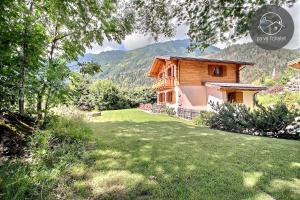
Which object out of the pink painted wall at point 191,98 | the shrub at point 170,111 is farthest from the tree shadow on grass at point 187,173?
the pink painted wall at point 191,98

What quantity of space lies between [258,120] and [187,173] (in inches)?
297

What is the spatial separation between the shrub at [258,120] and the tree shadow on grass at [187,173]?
4.10 meters

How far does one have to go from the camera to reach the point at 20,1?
5316mm

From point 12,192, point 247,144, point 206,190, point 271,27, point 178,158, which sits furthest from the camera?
point 247,144

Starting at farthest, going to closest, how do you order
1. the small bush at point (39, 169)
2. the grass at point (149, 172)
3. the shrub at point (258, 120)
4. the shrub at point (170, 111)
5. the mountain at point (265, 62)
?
1. the mountain at point (265, 62)
2. the shrub at point (170, 111)
3. the shrub at point (258, 120)
4. the grass at point (149, 172)
5. the small bush at point (39, 169)

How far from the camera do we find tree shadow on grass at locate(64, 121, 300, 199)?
347 cm

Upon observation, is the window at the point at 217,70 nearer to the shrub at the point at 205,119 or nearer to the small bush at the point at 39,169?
the shrub at the point at 205,119

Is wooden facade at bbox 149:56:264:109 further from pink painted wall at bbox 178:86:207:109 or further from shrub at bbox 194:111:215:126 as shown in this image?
shrub at bbox 194:111:215:126

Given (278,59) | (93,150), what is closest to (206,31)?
(93,150)

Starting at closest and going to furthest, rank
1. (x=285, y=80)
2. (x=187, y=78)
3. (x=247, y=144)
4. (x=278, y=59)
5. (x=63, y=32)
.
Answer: (x=247, y=144) → (x=63, y=32) → (x=187, y=78) → (x=285, y=80) → (x=278, y=59)

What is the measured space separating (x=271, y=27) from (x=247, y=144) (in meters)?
3.48

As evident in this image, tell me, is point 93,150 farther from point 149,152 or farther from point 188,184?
point 188,184

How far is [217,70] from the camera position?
24.7m

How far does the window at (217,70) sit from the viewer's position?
24.1 m
